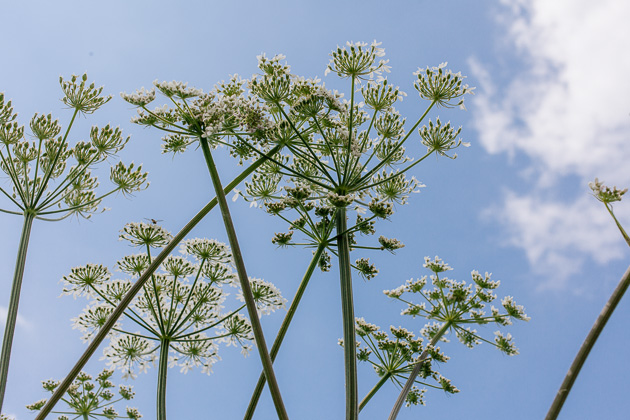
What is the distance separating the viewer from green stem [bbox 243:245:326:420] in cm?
625

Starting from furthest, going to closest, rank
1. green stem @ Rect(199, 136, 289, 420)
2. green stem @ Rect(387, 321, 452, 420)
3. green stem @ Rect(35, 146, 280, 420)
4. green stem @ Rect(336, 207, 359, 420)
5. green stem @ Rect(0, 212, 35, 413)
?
green stem @ Rect(387, 321, 452, 420) < green stem @ Rect(0, 212, 35, 413) < green stem @ Rect(35, 146, 280, 420) < green stem @ Rect(336, 207, 359, 420) < green stem @ Rect(199, 136, 289, 420)

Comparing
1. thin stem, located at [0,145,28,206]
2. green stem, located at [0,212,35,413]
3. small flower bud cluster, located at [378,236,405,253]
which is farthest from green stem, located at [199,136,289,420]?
thin stem, located at [0,145,28,206]

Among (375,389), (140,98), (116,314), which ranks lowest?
(375,389)

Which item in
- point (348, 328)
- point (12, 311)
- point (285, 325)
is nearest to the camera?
point (348, 328)

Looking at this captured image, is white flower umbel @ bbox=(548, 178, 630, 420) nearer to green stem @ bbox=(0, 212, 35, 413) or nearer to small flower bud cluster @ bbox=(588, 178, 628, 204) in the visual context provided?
small flower bud cluster @ bbox=(588, 178, 628, 204)

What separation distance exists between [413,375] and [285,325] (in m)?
2.45

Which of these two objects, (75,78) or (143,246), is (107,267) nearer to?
(143,246)

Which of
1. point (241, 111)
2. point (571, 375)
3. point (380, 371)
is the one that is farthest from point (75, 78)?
point (571, 375)

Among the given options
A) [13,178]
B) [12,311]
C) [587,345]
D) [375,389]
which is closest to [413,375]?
[375,389]

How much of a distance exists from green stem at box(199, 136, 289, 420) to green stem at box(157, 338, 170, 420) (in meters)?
2.49

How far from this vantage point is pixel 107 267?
8.70 meters

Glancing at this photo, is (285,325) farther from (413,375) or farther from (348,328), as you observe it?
(413,375)

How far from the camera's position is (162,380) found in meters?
7.30

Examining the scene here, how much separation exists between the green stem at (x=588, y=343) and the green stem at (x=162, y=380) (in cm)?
484
